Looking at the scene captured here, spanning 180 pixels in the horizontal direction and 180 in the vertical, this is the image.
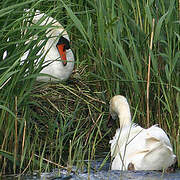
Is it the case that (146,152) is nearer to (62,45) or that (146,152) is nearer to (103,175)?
(103,175)

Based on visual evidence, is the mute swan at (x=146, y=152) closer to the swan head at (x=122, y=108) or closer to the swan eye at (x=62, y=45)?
the swan head at (x=122, y=108)

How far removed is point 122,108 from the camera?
5715 mm

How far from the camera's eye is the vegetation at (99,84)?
474cm

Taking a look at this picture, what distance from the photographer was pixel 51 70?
22.1 ft

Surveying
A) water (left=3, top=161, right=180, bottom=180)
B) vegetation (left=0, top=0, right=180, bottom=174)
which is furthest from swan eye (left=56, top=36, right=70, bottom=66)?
water (left=3, top=161, right=180, bottom=180)

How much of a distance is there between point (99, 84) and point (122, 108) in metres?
0.86

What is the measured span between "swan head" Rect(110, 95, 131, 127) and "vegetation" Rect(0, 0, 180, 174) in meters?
0.10

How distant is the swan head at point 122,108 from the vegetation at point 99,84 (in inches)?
4.0

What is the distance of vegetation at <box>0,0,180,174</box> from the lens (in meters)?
4.74

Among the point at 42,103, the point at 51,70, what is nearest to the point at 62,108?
the point at 42,103

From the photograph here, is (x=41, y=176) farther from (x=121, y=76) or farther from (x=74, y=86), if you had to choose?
(x=74, y=86)

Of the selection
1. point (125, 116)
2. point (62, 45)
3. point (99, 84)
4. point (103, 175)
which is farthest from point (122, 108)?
point (62, 45)

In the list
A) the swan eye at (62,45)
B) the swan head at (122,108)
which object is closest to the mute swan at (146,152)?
the swan head at (122,108)

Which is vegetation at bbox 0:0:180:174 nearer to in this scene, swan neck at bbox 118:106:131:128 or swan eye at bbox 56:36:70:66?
swan neck at bbox 118:106:131:128
